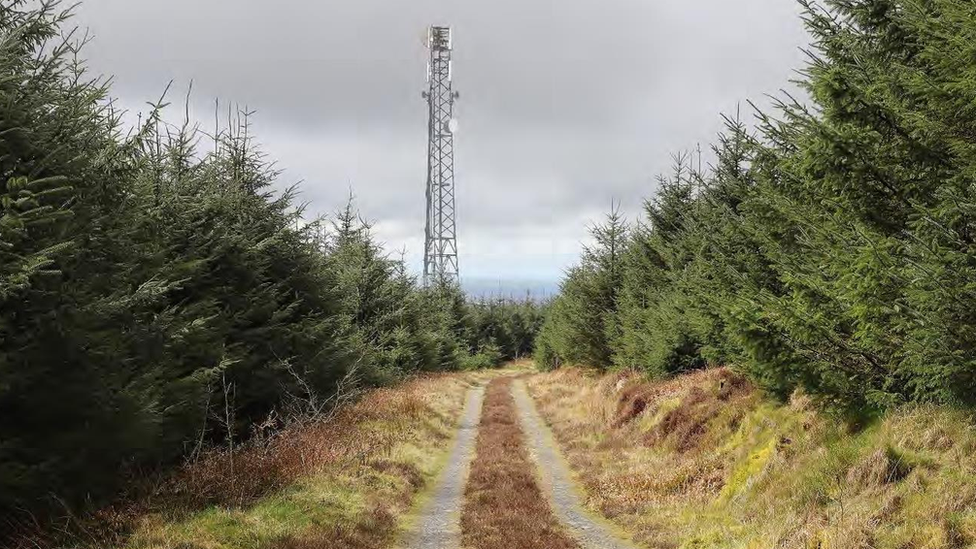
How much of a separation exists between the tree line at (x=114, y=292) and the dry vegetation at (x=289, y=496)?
2.13 feet

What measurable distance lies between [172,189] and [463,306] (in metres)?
47.2

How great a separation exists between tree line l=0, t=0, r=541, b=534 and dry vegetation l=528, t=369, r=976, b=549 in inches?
301

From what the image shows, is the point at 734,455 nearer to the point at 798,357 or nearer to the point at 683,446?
the point at 683,446

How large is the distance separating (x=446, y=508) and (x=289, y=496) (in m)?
3.07

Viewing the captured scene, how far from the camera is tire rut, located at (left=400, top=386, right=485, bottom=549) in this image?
961 centimetres

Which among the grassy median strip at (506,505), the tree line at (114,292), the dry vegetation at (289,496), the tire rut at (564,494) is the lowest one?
the tire rut at (564,494)

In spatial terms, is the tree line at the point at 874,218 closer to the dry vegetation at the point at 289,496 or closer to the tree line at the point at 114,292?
the dry vegetation at the point at 289,496

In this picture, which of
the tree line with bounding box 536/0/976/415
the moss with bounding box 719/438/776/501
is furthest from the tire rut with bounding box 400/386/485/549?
the tree line with bounding box 536/0/976/415

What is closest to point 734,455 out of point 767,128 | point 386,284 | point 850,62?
point 767,128

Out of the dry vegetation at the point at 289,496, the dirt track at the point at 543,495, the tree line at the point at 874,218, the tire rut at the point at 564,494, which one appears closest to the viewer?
the tree line at the point at 874,218

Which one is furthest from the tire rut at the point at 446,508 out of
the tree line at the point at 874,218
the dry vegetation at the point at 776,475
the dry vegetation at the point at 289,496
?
the tree line at the point at 874,218

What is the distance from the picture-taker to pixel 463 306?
59875mm

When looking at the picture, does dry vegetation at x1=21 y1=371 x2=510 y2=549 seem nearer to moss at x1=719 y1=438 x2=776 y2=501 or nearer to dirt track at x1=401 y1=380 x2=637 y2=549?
dirt track at x1=401 y1=380 x2=637 y2=549

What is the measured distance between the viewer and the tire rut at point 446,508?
9.61 m
